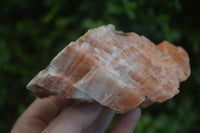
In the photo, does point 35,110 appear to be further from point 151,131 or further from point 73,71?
point 151,131

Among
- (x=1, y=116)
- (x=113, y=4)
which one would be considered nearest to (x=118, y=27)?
(x=113, y=4)

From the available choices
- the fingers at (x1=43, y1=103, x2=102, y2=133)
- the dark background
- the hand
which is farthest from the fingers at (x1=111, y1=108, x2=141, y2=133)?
the dark background

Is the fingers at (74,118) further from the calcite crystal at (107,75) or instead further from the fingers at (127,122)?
the fingers at (127,122)

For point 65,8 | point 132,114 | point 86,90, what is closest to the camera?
point 86,90

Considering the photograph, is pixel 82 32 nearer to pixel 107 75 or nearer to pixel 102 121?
pixel 102 121

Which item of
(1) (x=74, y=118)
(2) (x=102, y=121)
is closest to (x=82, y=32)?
(2) (x=102, y=121)

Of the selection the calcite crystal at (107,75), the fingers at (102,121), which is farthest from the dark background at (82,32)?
the calcite crystal at (107,75)

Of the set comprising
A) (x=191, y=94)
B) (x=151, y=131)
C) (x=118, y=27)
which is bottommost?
(x=191, y=94)
